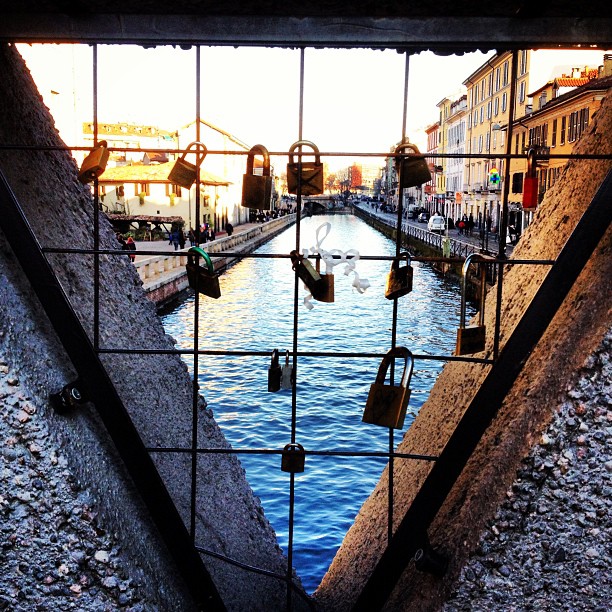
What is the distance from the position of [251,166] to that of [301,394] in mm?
10523

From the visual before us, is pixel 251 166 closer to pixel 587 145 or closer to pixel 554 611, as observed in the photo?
pixel 587 145

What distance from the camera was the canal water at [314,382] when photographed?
8695mm

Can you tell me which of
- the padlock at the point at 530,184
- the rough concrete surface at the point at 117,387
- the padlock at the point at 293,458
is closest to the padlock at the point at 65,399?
the rough concrete surface at the point at 117,387

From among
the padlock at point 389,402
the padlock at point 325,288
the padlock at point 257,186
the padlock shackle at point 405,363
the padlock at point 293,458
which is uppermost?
the padlock at point 257,186

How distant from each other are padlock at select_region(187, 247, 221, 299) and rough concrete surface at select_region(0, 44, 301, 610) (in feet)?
1.45

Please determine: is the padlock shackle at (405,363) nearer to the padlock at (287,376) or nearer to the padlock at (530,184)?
the padlock at (287,376)

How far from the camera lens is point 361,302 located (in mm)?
21453

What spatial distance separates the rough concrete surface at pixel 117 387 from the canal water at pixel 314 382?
0.86 m

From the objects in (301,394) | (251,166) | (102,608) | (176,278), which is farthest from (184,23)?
(176,278)

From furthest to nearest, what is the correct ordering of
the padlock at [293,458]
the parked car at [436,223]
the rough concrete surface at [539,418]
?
1. the parked car at [436,223]
2. the padlock at [293,458]
3. the rough concrete surface at [539,418]

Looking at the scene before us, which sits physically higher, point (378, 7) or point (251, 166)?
point (378, 7)

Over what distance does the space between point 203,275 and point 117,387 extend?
73cm

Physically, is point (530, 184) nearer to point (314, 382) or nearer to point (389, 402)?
point (389, 402)

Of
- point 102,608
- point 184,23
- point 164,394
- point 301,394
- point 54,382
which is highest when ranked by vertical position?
point 184,23
